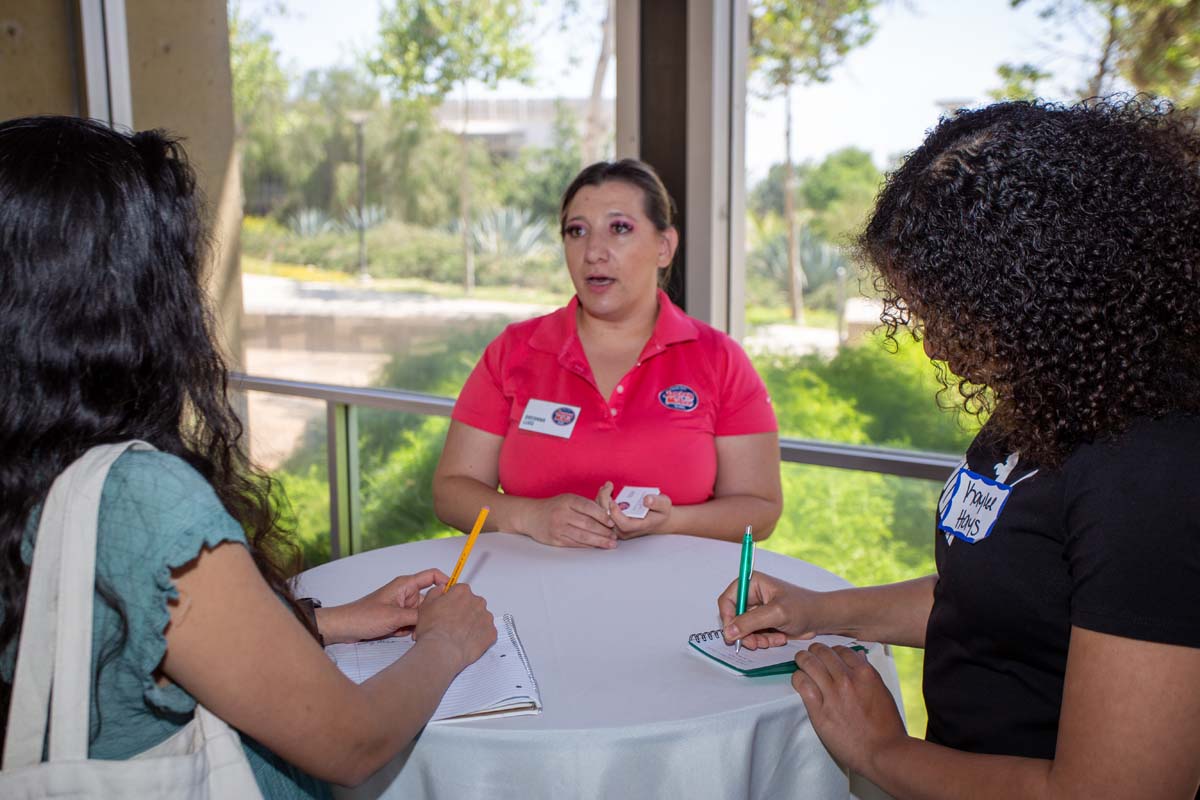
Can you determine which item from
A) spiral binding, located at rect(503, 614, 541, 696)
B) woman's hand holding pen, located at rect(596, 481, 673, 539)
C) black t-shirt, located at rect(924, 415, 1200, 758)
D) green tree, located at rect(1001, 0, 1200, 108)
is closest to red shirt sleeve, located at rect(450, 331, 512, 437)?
woman's hand holding pen, located at rect(596, 481, 673, 539)

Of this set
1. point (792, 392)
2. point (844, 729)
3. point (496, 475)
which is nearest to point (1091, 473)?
point (844, 729)

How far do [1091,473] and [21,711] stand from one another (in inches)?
39.1

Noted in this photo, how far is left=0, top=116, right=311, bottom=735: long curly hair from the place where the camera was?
0.83 m

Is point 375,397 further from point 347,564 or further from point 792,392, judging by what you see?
point 347,564

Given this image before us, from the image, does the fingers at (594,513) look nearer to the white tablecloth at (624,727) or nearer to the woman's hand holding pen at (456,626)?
the white tablecloth at (624,727)

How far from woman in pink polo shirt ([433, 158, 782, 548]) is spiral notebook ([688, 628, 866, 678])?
0.64 meters

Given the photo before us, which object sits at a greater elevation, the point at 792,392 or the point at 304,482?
the point at 792,392

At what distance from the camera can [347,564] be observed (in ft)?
5.97

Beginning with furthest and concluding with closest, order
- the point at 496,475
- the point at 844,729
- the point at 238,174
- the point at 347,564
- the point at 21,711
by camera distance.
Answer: the point at 238,174, the point at 496,475, the point at 347,564, the point at 844,729, the point at 21,711

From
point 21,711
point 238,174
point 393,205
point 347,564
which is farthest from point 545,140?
point 21,711

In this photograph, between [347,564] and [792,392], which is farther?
[792,392]

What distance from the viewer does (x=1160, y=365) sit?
3.13 ft

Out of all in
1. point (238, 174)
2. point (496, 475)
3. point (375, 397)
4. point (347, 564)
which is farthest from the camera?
point (238, 174)

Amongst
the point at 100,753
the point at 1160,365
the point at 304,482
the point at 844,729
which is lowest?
the point at 304,482
